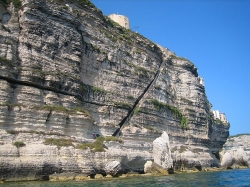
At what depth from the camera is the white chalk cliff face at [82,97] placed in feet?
75.9

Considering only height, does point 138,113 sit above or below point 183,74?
below

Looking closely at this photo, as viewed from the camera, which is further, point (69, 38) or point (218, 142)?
point (218, 142)

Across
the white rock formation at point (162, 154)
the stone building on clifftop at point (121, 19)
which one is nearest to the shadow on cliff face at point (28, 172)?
the white rock formation at point (162, 154)

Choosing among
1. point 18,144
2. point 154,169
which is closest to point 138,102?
point 154,169

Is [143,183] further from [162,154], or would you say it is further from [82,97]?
[82,97]

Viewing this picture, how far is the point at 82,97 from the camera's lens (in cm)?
3059

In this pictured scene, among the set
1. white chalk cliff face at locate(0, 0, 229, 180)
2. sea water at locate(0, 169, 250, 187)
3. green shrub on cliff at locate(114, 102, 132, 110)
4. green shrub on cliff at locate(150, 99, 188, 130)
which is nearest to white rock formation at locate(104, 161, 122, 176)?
white chalk cliff face at locate(0, 0, 229, 180)

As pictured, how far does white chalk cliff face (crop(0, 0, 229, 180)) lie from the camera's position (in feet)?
75.9

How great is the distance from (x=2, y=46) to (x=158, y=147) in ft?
59.6

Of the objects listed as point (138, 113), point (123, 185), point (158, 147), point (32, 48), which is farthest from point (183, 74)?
point (123, 185)

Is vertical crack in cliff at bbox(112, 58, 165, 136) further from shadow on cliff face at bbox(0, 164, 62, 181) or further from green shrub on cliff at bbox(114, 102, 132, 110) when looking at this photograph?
shadow on cliff face at bbox(0, 164, 62, 181)

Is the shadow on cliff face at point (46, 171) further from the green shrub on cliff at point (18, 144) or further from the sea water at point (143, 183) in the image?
the green shrub on cliff at point (18, 144)

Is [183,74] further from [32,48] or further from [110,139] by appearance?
[32,48]

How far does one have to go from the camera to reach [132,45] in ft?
138
